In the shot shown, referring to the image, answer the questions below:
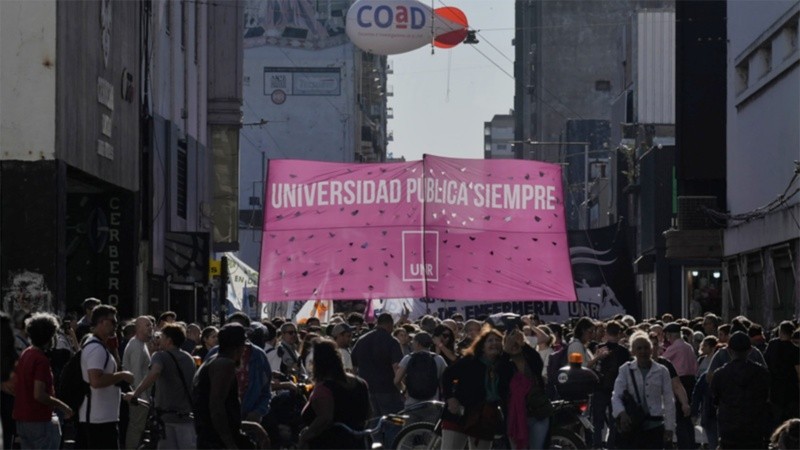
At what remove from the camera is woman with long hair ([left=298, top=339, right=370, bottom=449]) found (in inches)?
445

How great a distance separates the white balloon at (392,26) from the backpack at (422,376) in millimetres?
22737

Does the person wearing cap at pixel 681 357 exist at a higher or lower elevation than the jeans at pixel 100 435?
higher

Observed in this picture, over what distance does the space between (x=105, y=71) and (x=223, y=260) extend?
32.1 ft

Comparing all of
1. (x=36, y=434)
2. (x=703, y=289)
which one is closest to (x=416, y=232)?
(x=36, y=434)

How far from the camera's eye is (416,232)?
929 inches

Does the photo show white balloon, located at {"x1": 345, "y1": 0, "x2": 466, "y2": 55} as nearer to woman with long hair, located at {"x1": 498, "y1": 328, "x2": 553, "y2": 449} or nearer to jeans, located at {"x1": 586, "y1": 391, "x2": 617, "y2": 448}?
jeans, located at {"x1": 586, "y1": 391, "x2": 617, "y2": 448}

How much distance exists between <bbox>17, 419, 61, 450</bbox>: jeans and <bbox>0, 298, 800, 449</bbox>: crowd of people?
1 centimetres

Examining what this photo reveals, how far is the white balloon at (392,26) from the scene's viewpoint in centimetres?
4053

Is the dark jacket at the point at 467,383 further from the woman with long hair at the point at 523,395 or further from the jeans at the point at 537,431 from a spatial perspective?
the jeans at the point at 537,431

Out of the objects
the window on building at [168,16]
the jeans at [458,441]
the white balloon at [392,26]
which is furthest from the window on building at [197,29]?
the jeans at [458,441]

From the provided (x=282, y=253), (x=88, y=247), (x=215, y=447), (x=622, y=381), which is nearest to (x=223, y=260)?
(x=88, y=247)

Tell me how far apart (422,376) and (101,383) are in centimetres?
563

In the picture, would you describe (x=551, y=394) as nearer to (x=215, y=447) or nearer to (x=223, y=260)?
(x=215, y=447)

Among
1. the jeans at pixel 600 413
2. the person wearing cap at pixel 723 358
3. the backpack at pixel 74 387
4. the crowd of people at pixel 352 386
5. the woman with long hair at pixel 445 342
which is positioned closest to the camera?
the crowd of people at pixel 352 386
